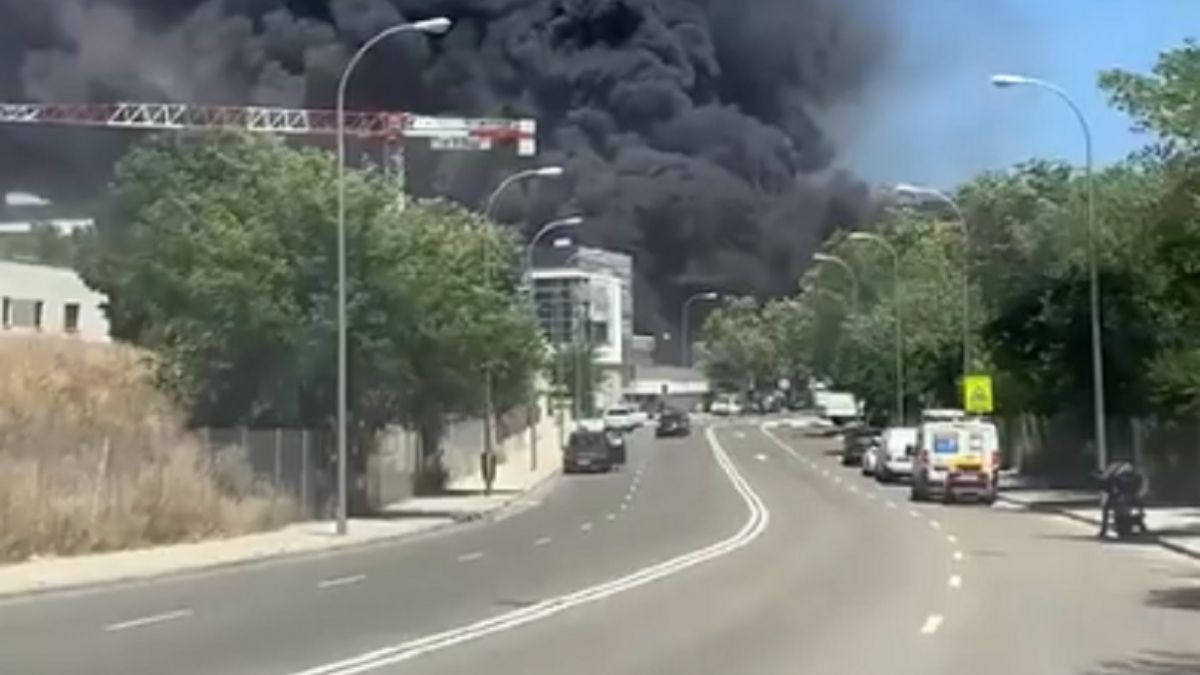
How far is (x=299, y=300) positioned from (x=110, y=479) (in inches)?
414

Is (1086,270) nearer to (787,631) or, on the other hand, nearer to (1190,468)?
(1190,468)

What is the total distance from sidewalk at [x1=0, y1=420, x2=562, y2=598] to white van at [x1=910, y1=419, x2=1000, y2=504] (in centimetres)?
1170

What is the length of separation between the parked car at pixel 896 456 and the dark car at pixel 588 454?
14096 mm

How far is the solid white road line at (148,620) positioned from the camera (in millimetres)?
22203

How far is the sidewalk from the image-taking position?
3114 cm

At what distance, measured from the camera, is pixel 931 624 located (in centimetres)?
2175

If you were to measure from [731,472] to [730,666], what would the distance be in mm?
64615

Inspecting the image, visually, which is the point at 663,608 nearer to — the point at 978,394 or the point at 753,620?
the point at 753,620

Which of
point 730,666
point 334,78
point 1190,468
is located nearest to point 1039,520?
Answer: point 1190,468

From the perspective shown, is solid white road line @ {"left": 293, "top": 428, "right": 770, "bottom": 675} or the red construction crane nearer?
solid white road line @ {"left": 293, "top": 428, "right": 770, "bottom": 675}

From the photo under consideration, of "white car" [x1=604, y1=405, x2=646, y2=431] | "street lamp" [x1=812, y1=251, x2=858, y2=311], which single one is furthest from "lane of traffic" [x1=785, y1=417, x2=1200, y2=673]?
"white car" [x1=604, y1=405, x2=646, y2=431]

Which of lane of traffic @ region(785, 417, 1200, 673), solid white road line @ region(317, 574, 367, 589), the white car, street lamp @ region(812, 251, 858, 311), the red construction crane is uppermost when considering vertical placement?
the red construction crane

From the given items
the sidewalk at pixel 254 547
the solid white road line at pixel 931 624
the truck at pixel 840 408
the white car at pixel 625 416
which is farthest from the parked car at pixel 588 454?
the solid white road line at pixel 931 624

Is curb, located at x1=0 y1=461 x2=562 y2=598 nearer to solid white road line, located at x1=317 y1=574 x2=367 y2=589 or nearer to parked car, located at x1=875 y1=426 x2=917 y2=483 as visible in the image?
solid white road line, located at x1=317 y1=574 x2=367 y2=589
